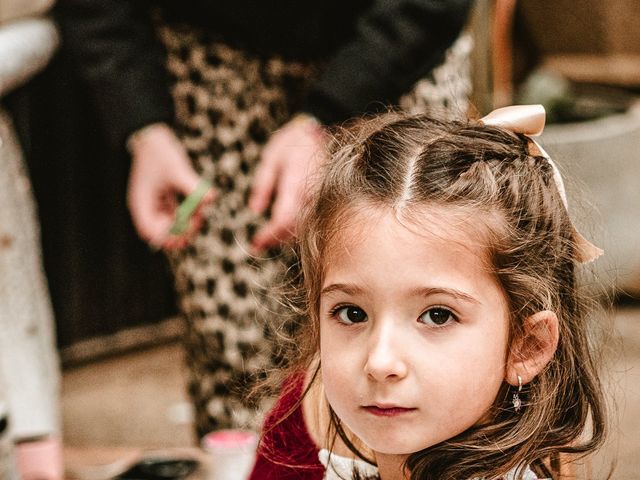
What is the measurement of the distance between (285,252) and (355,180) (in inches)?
20.4

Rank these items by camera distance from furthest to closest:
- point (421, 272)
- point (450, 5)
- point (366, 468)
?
point (450, 5) → point (366, 468) → point (421, 272)

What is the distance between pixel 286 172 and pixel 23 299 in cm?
50

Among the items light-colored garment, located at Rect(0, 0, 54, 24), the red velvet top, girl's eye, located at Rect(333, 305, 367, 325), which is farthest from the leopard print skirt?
girl's eye, located at Rect(333, 305, 367, 325)

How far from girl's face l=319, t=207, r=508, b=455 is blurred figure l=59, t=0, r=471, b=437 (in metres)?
0.51

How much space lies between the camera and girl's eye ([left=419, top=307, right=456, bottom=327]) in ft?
2.60

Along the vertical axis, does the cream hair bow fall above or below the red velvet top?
above

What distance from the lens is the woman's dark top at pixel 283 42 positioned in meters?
1.36

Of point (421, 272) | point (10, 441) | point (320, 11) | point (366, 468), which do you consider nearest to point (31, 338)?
point (10, 441)

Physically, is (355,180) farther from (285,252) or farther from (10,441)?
(10,441)

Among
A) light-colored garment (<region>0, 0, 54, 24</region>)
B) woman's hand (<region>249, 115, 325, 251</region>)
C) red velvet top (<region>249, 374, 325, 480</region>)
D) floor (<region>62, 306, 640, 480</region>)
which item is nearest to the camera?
red velvet top (<region>249, 374, 325, 480</region>)

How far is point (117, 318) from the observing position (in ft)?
8.00

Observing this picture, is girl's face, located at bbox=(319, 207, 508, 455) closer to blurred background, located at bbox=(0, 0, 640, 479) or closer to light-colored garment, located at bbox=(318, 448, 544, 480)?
light-colored garment, located at bbox=(318, 448, 544, 480)

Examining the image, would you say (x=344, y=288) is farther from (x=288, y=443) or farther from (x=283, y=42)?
(x=283, y=42)

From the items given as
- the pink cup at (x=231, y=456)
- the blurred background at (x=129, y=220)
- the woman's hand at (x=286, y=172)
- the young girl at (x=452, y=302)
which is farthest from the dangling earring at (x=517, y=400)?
the blurred background at (x=129, y=220)
